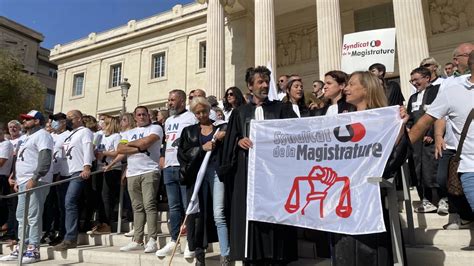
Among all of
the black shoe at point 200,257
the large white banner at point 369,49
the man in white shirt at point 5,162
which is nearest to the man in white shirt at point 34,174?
the man in white shirt at point 5,162

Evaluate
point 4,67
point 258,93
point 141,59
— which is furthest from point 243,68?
point 258,93

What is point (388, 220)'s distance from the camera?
2855 mm

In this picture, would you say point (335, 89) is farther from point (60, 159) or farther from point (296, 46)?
point (296, 46)

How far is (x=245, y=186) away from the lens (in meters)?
3.76

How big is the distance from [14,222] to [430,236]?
6812 millimetres

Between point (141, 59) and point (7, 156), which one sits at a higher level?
point (141, 59)

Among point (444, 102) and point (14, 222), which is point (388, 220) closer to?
point (444, 102)

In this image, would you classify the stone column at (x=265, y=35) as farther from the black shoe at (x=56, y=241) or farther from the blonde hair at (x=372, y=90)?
the blonde hair at (x=372, y=90)

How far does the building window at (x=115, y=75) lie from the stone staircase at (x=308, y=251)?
25.3 metres

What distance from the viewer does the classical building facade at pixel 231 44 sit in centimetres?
1565

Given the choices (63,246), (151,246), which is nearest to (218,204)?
(151,246)

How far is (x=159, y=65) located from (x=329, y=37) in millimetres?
16174

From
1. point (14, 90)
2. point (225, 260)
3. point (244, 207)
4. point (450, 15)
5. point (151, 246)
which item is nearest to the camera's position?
point (244, 207)

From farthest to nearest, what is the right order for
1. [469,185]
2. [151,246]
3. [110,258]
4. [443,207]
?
[110,258] → [151,246] → [443,207] → [469,185]
